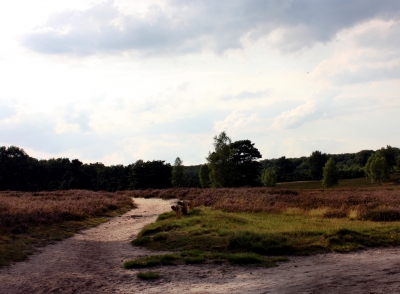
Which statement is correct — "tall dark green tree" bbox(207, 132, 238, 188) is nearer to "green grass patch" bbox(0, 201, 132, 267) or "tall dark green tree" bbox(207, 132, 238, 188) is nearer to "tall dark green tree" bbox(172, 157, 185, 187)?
"tall dark green tree" bbox(172, 157, 185, 187)

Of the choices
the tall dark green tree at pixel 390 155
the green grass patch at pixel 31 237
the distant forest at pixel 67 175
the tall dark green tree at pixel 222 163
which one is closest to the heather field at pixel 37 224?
the green grass patch at pixel 31 237

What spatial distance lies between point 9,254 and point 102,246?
386 cm

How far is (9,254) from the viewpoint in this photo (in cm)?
1288

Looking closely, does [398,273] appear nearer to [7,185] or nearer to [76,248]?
[76,248]

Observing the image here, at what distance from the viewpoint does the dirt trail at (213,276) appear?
855 cm

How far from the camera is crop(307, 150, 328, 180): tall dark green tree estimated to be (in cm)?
11656

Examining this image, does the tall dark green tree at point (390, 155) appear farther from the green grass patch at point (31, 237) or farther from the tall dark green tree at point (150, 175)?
the green grass patch at point (31, 237)

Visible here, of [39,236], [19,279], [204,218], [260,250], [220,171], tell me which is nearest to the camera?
[19,279]

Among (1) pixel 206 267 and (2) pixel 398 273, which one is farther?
(1) pixel 206 267

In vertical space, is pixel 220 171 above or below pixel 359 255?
above

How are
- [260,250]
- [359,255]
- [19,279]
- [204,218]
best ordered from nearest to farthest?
[19,279] < [359,255] < [260,250] < [204,218]

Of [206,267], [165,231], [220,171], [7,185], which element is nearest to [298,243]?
[206,267]

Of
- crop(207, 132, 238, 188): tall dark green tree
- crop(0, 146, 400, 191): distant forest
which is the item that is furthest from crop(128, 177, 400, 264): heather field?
crop(0, 146, 400, 191): distant forest

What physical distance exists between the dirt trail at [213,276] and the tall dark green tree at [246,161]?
61358 mm
